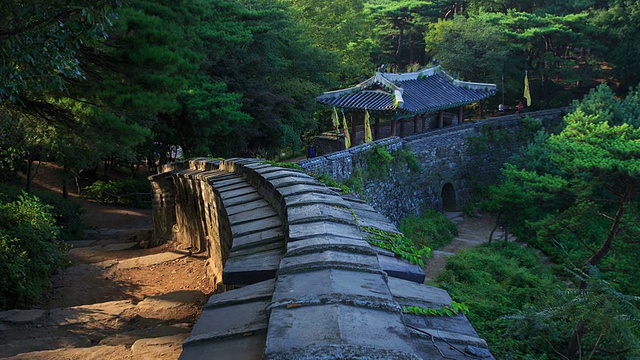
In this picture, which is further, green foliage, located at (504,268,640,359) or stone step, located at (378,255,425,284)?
green foliage, located at (504,268,640,359)

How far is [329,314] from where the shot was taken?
206 centimetres

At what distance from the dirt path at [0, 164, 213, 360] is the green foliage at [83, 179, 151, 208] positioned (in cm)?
1227

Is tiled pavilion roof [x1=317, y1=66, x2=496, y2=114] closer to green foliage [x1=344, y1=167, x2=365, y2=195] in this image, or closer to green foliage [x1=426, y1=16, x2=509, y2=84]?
green foliage [x1=344, y1=167, x2=365, y2=195]

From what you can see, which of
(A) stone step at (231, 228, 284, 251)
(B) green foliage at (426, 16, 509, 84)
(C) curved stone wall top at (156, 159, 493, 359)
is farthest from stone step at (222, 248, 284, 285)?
(B) green foliage at (426, 16, 509, 84)

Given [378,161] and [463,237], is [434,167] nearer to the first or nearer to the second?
[463,237]

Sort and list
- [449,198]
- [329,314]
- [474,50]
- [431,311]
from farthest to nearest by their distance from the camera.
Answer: [474,50], [449,198], [431,311], [329,314]

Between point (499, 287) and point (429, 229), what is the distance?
5192 mm

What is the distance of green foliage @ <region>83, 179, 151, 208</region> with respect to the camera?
75.1 ft

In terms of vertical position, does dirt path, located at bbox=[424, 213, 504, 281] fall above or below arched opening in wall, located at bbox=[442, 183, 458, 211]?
below

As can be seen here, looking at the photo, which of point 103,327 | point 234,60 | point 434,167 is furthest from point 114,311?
point 434,167

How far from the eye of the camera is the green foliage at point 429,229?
1927 cm

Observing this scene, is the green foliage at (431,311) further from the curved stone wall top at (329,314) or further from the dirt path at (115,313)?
the dirt path at (115,313)

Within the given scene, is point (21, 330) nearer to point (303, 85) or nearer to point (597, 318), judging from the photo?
point (597, 318)

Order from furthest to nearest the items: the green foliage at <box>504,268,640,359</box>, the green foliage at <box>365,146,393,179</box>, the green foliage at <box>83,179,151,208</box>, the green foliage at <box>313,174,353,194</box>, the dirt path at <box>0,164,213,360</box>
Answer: the green foliage at <box>83,179,151,208</box>
the green foliage at <box>365,146,393,179</box>
the green foliage at <box>504,268,640,359</box>
the green foliage at <box>313,174,353,194</box>
the dirt path at <box>0,164,213,360</box>
